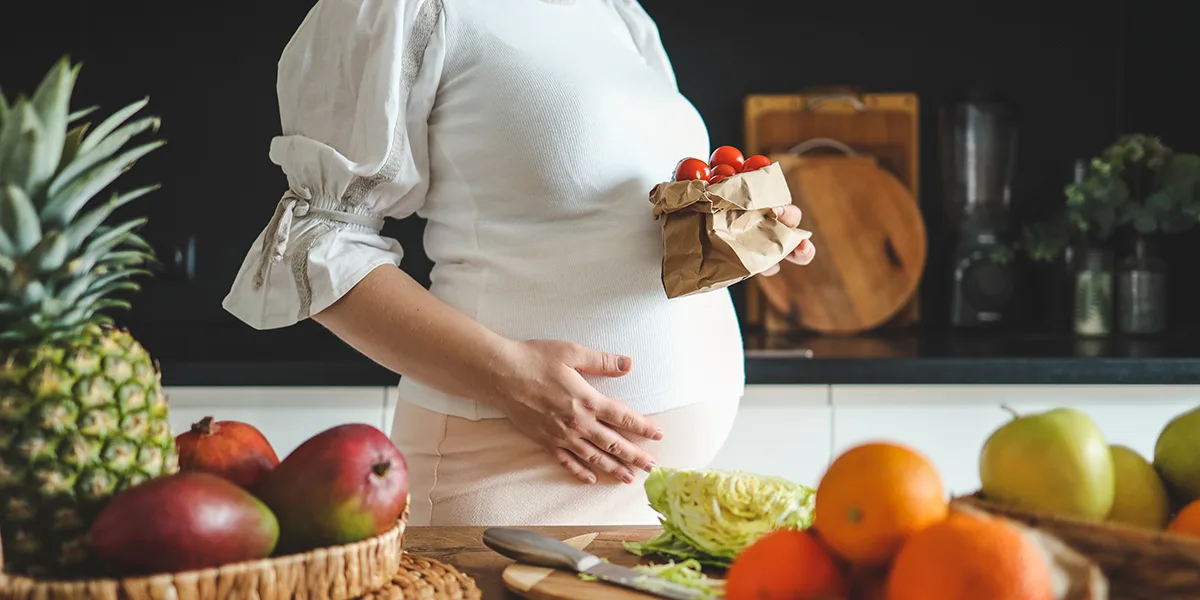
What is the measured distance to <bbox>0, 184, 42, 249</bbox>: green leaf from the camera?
618mm

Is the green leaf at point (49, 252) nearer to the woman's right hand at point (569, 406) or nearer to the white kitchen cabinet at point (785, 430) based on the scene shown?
the woman's right hand at point (569, 406)

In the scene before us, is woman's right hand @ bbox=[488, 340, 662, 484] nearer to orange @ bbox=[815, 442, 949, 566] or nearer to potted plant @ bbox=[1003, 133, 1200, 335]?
orange @ bbox=[815, 442, 949, 566]

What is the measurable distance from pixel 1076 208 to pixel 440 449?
1.59m

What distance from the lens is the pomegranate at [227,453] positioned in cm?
70

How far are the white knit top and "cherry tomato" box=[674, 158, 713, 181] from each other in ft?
0.16

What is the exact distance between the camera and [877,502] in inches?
22.9

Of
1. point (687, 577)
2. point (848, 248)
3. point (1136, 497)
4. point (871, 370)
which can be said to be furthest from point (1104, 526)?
point (848, 248)

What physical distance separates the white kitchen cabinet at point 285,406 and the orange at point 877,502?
132 centimetres

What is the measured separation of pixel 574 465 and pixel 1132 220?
1.56 meters

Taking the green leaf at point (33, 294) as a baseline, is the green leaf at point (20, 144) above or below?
above

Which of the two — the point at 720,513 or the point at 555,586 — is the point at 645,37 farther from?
the point at 555,586

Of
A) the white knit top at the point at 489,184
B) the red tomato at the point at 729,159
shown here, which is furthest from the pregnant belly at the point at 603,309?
the red tomato at the point at 729,159

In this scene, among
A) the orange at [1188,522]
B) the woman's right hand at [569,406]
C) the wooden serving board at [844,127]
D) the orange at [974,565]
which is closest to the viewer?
the orange at [974,565]

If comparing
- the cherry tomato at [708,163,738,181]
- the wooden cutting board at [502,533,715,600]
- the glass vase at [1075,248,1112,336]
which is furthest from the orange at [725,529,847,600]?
the glass vase at [1075,248,1112,336]
